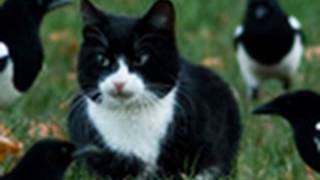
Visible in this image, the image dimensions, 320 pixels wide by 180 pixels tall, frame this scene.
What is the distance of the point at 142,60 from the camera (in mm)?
6336

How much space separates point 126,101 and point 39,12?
3.46 feet

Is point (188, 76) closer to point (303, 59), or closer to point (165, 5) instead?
point (165, 5)

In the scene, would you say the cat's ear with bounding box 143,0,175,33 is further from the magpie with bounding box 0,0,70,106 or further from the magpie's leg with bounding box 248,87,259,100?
the magpie's leg with bounding box 248,87,259,100

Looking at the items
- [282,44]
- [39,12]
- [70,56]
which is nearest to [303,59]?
[282,44]

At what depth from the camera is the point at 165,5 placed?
21.0 feet

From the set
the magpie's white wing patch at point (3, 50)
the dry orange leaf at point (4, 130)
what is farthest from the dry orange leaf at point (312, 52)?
the magpie's white wing patch at point (3, 50)

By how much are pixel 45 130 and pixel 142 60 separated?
1.62 meters

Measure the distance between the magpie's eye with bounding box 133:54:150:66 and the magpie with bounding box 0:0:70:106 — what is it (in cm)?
79

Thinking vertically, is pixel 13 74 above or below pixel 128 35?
below

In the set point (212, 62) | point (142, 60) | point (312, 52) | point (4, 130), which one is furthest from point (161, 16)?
point (312, 52)

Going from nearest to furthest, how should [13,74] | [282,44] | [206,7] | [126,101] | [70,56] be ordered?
1. [126,101]
2. [13,74]
3. [282,44]
4. [70,56]
5. [206,7]

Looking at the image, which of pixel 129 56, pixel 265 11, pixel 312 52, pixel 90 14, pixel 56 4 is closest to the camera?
pixel 129 56

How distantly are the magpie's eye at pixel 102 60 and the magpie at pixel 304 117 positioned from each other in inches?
33.2

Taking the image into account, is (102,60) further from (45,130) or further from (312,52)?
(312,52)
